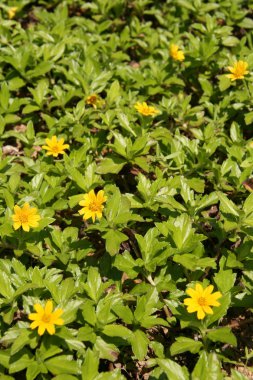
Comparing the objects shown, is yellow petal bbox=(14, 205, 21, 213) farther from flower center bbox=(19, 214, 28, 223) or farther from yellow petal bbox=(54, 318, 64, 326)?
yellow petal bbox=(54, 318, 64, 326)

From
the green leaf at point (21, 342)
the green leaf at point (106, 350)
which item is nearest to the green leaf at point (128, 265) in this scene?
the green leaf at point (106, 350)

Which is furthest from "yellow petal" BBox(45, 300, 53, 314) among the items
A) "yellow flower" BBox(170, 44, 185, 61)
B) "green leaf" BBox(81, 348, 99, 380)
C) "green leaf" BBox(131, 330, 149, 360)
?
"yellow flower" BBox(170, 44, 185, 61)

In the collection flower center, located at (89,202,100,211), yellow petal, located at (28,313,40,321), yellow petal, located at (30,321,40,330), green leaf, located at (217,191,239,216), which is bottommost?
yellow petal, located at (30,321,40,330)

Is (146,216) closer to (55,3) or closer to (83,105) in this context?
(83,105)

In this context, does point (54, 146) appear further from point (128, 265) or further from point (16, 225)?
point (128, 265)

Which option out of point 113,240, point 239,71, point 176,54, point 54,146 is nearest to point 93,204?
point 113,240

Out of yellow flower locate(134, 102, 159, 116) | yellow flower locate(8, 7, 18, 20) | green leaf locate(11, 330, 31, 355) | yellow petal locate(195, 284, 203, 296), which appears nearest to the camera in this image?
green leaf locate(11, 330, 31, 355)

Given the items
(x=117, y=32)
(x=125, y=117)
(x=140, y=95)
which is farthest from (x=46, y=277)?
(x=117, y=32)
